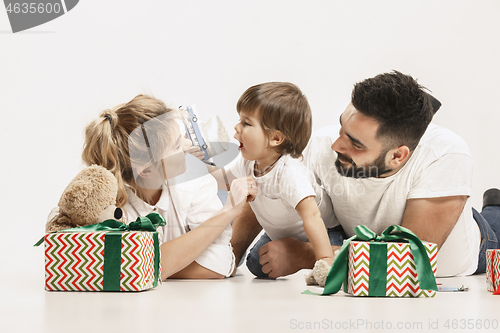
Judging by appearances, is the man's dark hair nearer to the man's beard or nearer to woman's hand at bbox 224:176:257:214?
the man's beard

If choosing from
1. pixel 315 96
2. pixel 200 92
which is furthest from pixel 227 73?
pixel 315 96

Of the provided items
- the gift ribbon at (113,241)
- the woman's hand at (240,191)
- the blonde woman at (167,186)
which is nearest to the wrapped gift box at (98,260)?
the gift ribbon at (113,241)

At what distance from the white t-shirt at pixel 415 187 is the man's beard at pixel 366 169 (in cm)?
2

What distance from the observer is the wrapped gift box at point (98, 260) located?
90cm

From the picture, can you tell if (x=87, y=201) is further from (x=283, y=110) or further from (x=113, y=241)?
(x=283, y=110)

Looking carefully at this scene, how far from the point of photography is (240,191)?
Answer: 115 cm

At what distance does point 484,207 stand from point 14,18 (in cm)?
179

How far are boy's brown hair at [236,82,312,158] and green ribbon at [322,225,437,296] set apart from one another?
0.35 meters

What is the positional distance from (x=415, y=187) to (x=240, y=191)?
17.2 inches

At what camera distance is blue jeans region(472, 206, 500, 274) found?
4.74 feet

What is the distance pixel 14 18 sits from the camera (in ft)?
5.69

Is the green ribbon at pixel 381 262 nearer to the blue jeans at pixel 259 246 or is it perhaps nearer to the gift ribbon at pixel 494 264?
the gift ribbon at pixel 494 264

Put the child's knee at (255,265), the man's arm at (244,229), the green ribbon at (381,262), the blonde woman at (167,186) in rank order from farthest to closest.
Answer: the man's arm at (244,229)
the child's knee at (255,265)
the blonde woman at (167,186)
the green ribbon at (381,262)

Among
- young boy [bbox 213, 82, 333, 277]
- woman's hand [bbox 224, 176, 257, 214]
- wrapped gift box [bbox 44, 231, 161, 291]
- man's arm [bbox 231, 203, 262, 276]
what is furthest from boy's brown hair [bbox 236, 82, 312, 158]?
wrapped gift box [bbox 44, 231, 161, 291]
